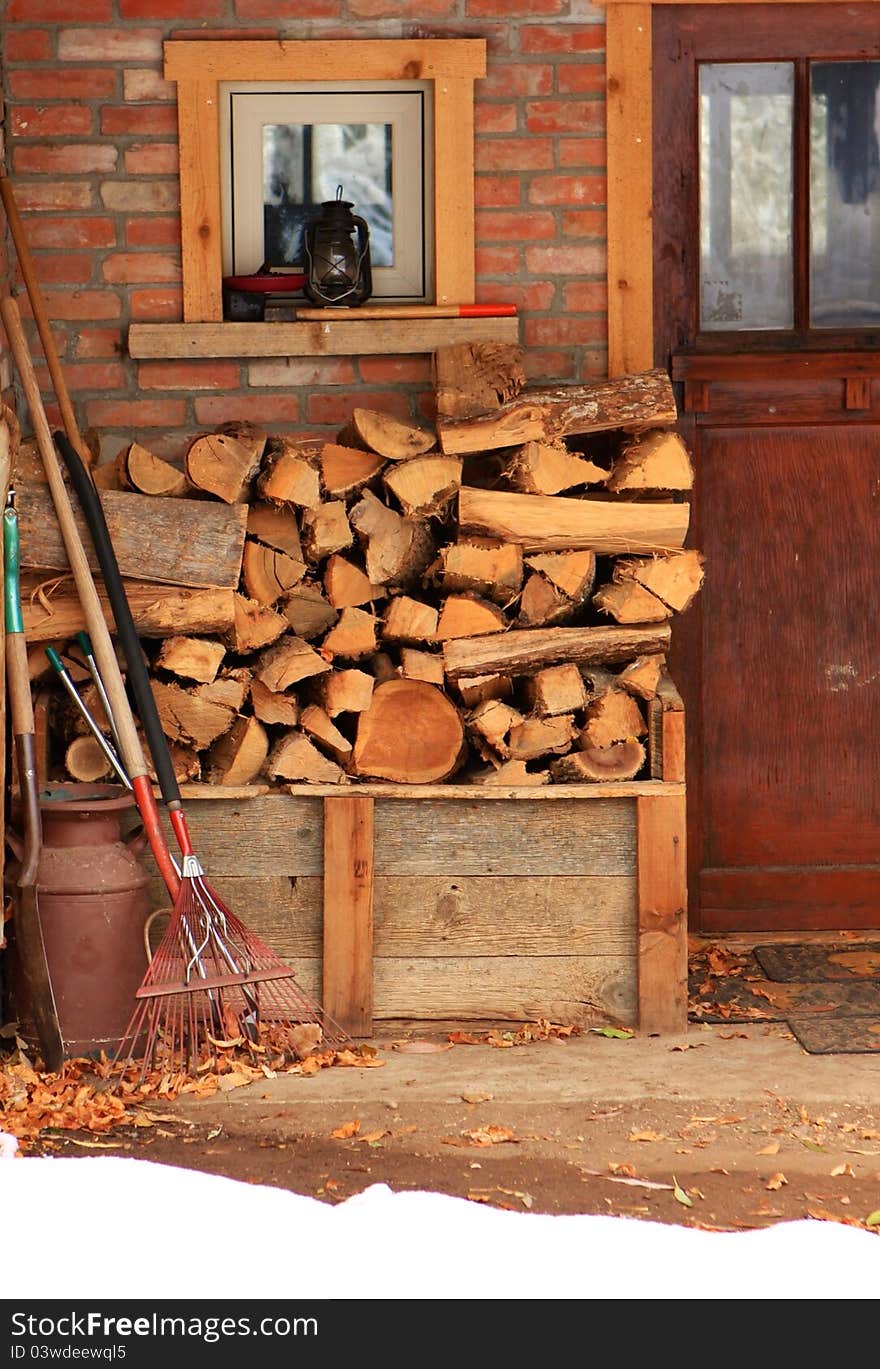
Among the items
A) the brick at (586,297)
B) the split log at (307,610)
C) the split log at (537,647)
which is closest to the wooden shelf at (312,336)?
the brick at (586,297)

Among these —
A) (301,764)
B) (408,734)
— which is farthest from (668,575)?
(301,764)

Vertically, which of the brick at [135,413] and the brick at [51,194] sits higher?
the brick at [51,194]

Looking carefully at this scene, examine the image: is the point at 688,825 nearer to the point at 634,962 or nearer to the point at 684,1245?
the point at 634,962

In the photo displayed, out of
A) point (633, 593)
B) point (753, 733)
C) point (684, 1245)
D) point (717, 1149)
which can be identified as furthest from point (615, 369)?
point (684, 1245)

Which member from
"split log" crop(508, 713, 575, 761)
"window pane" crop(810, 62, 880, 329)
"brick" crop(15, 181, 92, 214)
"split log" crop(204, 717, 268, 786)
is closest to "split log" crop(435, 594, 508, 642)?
"split log" crop(508, 713, 575, 761)

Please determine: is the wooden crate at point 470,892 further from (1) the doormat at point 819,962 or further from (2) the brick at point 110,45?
(2) the brick at point 110,45

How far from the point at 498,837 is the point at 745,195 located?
76.0 inches

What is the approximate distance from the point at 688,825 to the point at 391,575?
1.34 meters

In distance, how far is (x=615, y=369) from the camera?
4430 millimetres

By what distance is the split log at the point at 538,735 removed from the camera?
3928mm

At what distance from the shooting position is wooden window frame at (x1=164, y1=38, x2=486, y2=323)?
430 centimetres

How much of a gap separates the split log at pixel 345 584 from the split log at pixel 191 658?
11.6 inches

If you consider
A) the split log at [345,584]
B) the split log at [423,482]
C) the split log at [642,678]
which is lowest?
the split log at [642,678]

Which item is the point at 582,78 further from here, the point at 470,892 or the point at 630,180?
the point at 470,892
